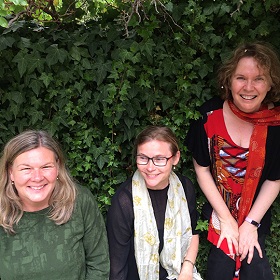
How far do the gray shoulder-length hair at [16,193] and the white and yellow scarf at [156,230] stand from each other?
46cm

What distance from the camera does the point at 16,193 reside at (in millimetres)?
2438

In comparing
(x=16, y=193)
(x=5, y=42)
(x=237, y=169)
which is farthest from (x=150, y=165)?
(x=5, y=42)

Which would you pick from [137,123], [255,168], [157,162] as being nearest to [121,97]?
[137,123]

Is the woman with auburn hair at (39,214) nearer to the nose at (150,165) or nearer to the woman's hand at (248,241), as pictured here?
the nose at (150,165)

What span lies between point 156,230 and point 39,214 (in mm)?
774

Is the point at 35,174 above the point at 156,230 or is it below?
above

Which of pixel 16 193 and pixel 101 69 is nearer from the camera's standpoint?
pixel 16 193

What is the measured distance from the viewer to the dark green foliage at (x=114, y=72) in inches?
109

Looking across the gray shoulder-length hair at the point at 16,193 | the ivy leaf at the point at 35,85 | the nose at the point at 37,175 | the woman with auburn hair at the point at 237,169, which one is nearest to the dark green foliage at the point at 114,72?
the ivy leaf at the point at 35,85

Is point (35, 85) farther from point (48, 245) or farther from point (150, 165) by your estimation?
point (48, 245)

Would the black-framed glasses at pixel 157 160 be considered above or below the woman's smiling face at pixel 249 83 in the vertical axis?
below

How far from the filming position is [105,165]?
307cm

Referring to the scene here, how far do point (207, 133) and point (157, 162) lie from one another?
1.72ft

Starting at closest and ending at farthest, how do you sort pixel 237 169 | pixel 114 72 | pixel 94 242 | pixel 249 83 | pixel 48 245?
pixel 48 245 → pixel 94 242 → pixel 249 83 → pixel 114 72 → pixel 237 169
